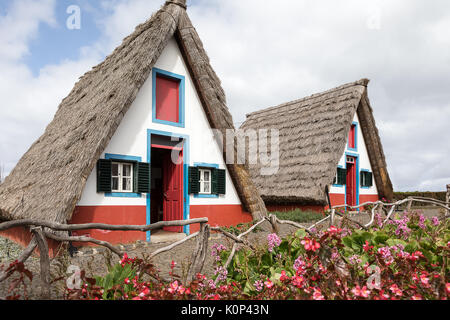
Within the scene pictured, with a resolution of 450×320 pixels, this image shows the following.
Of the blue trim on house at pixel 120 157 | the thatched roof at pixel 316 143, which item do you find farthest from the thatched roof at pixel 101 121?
the thatched roof at pixel 316 143

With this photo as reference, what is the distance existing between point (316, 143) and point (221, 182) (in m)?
5.84

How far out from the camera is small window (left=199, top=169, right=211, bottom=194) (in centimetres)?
891

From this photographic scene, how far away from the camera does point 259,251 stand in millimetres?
3361

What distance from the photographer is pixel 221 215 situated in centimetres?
906

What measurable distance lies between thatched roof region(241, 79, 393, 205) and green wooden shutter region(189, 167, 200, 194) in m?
4.93

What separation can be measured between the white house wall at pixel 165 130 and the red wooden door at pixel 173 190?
0.32 m

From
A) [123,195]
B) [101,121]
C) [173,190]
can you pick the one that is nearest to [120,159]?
[123,195]

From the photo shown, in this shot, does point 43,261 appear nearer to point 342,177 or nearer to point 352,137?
point 342,177

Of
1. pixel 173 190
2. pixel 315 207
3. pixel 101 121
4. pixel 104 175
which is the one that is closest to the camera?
pixel 101 121

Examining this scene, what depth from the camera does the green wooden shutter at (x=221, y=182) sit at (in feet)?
29.5

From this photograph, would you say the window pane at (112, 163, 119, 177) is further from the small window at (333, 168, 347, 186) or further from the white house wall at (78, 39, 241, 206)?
the small window at (333, 168, 347, 186)
